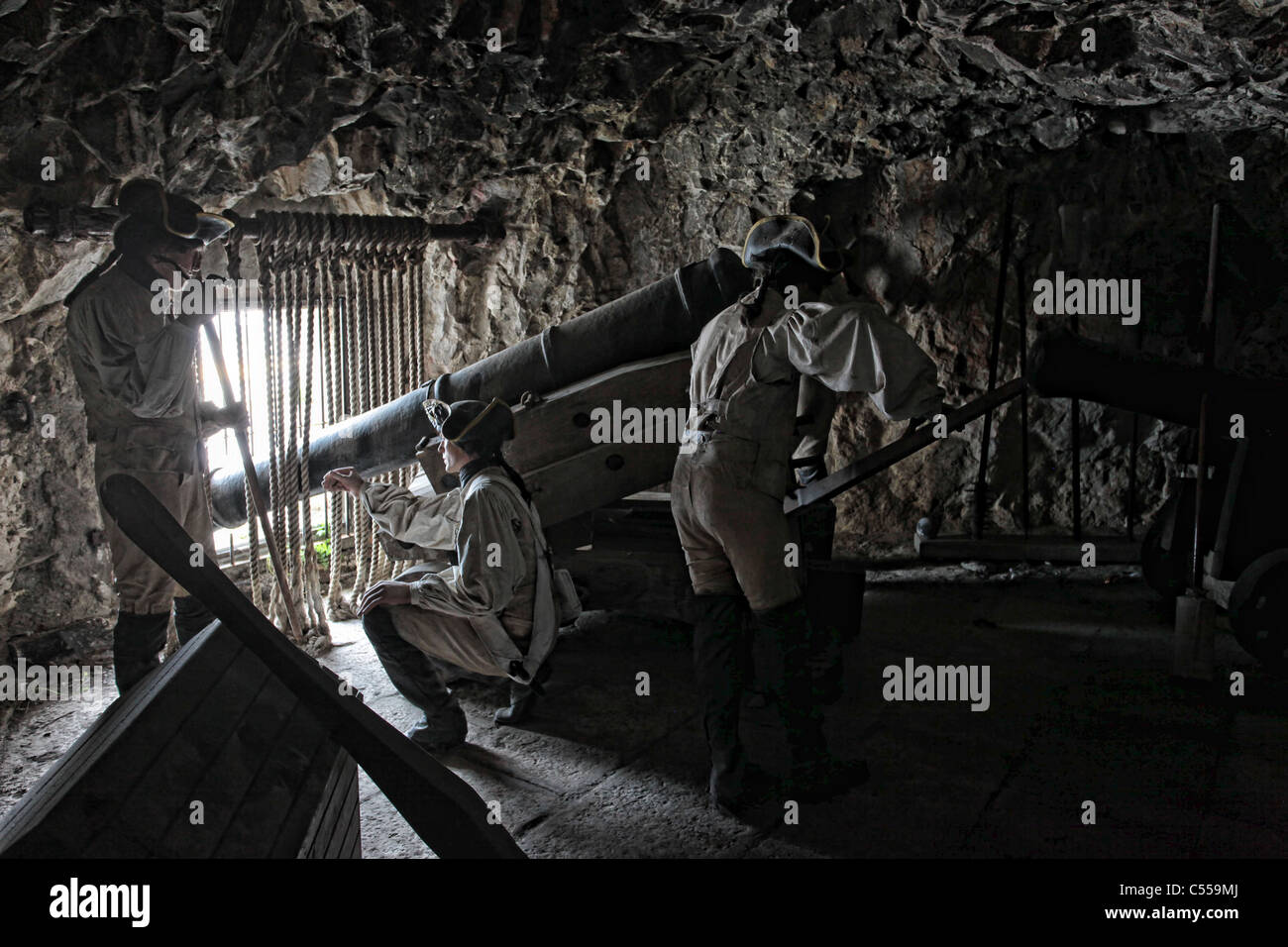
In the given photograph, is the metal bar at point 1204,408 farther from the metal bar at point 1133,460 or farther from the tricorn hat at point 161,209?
the tricorn hat at point 161,209

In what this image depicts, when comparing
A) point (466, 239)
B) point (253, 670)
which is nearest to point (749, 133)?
point (466, 239)

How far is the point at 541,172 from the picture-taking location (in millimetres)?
6348

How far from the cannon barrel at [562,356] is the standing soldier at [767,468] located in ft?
2.80

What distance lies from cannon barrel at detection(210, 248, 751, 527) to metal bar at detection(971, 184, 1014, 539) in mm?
1949

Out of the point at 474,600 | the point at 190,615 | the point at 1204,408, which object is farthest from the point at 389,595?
the point at 1204,408

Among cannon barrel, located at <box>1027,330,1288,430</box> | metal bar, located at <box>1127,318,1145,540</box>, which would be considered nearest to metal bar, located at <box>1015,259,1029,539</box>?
metal bar, located at <box>1127,318,1145,540</box>

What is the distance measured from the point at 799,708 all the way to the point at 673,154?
14.1 feet

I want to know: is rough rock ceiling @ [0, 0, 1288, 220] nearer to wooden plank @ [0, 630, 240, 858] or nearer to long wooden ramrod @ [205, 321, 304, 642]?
long wooden ramrod @ [205, 321, 304, 642]

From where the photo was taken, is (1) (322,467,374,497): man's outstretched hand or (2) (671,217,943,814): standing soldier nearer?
(2) (671,217,943,814): standing soldier

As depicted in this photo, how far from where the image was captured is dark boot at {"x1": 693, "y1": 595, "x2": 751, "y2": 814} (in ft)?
10.2

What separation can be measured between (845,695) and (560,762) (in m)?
1.27

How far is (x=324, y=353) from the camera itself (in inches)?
202

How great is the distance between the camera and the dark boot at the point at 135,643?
11.8 ft
